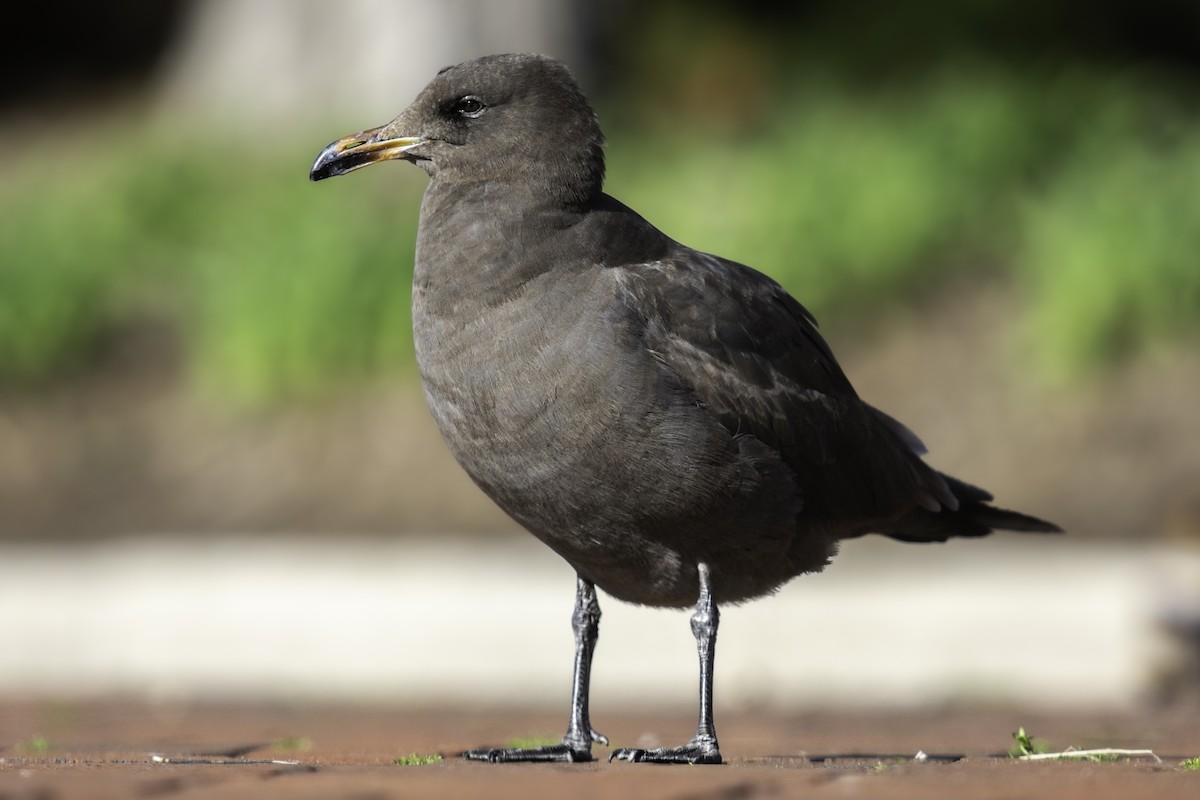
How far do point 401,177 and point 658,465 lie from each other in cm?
863

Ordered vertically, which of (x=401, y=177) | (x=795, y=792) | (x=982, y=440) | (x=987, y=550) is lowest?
(x=795, y=792)

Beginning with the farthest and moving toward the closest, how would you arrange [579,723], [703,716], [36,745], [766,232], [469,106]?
[766,232]
[469,106]
[36,745]
[579,723]
[703,716]

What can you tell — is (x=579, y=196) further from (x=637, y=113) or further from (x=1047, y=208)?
(x=637, y=113)

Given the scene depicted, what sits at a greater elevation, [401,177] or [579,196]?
[401,177]

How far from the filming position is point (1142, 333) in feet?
32.4

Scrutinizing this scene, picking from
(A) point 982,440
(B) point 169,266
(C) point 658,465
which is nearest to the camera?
(C) point 658,465

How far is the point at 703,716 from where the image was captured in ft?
13.6

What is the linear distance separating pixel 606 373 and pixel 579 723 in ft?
3.06

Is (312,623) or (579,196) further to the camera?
(312,623)

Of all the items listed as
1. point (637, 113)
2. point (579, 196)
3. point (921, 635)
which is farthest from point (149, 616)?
point (637, 113)

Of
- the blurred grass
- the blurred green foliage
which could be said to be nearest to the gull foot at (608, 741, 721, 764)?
the blurred grass

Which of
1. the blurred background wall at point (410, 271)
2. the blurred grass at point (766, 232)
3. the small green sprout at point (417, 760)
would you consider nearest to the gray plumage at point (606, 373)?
the small green sprout at point (417, 760)

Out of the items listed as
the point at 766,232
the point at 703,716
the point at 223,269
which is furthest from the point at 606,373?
the point at 223,269

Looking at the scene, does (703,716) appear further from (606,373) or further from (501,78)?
(501,78)
